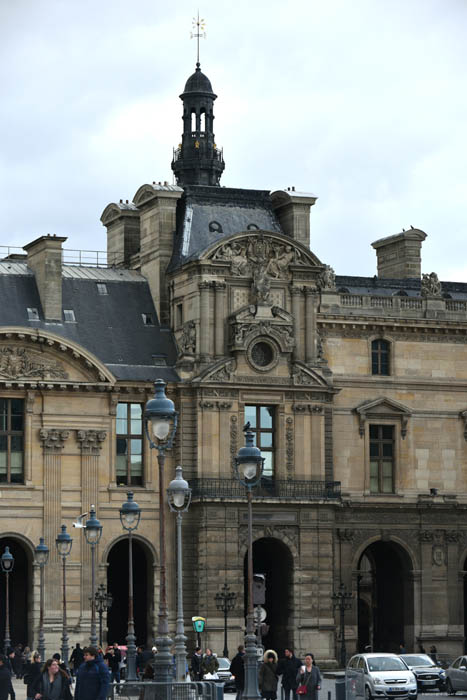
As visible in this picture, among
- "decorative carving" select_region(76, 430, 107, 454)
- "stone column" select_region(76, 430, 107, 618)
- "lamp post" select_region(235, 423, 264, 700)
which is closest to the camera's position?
"lamp post" select_region(235, 423, 264, 700)

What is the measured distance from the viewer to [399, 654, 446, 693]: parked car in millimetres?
62406

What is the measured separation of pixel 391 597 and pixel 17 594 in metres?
16.7

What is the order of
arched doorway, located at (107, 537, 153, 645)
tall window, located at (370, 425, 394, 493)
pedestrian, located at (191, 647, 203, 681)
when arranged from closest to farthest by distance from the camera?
pedestrian, located at (191, 647, 203, 681) → arched doorway, located at (107, 537, 153, 645) → tall window, located at (370, 425, 394, 493)

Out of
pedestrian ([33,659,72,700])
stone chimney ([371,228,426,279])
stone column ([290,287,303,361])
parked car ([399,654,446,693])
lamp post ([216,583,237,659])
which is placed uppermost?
stone chimney ([371,228,426,279])

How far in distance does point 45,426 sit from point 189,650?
11.0 m

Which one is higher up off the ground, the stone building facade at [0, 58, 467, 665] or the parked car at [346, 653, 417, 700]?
the stone building facade at [0, 58, 467, 665]

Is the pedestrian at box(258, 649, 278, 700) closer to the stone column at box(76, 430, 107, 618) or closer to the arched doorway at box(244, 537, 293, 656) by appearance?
the stone column at box(76, 430, 107, 618)

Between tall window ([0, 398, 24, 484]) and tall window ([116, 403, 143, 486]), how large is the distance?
4.08m

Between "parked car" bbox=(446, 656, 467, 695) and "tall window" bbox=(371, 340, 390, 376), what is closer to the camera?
"parked car" bbox=(446, 656, 467, 695)

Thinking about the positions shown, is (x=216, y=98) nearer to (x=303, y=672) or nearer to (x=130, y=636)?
(x=130, y=636)

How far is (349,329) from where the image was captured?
8175cm

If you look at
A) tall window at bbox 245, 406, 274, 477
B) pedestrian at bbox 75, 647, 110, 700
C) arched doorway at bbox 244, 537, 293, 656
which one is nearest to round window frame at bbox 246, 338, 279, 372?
tall window at bbox 245, 406, 274, 477

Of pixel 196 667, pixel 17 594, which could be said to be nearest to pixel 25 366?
pixel 17 594

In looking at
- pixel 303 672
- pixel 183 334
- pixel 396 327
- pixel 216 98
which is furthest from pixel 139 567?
pixel 303 672
